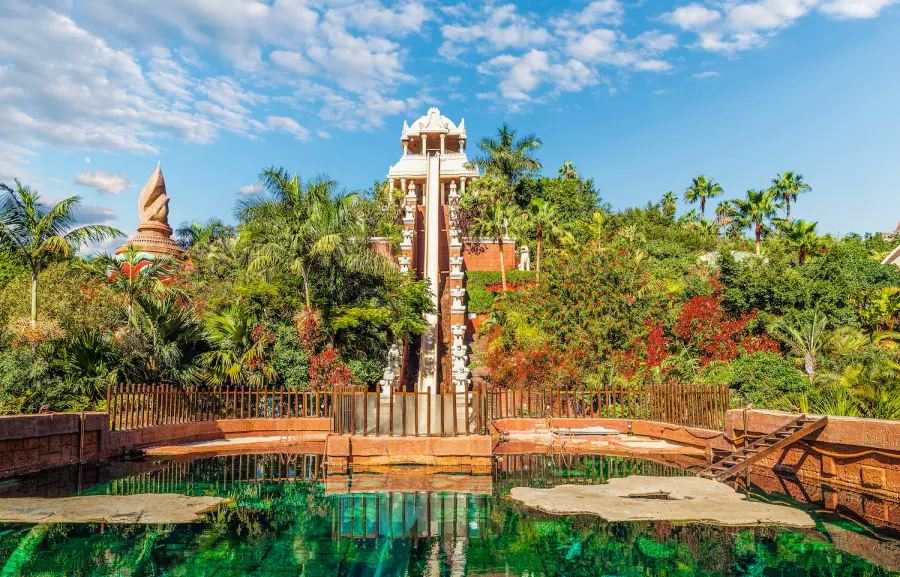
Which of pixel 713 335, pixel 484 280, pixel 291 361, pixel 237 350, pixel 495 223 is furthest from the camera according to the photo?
pixel 495 223

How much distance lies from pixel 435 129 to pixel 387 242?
102ft

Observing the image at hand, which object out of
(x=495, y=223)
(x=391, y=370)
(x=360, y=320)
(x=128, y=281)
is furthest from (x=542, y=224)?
(x=128, y=281)

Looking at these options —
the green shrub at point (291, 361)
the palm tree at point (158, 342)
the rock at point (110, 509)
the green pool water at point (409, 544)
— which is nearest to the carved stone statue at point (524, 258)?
the green shrub at point (291, 361)

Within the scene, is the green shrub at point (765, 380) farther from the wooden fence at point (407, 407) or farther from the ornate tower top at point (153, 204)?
the ornate tower top at point (153, 204)

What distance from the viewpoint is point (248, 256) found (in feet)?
67.6

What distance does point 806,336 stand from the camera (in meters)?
21.6

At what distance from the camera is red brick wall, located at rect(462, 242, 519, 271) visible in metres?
40.6

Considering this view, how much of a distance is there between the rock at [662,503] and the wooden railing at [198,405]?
838cm

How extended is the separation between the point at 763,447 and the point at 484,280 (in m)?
27.6

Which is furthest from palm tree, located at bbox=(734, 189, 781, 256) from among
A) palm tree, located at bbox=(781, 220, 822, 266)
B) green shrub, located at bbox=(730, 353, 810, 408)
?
green shrub, located at bbox=(730, 353, 810, 408)

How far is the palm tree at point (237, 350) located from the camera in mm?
17000

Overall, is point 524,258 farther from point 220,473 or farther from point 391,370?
point 220,473

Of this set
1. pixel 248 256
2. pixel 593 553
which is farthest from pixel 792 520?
pixel 248 256

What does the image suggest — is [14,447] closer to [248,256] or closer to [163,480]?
[163,480]
